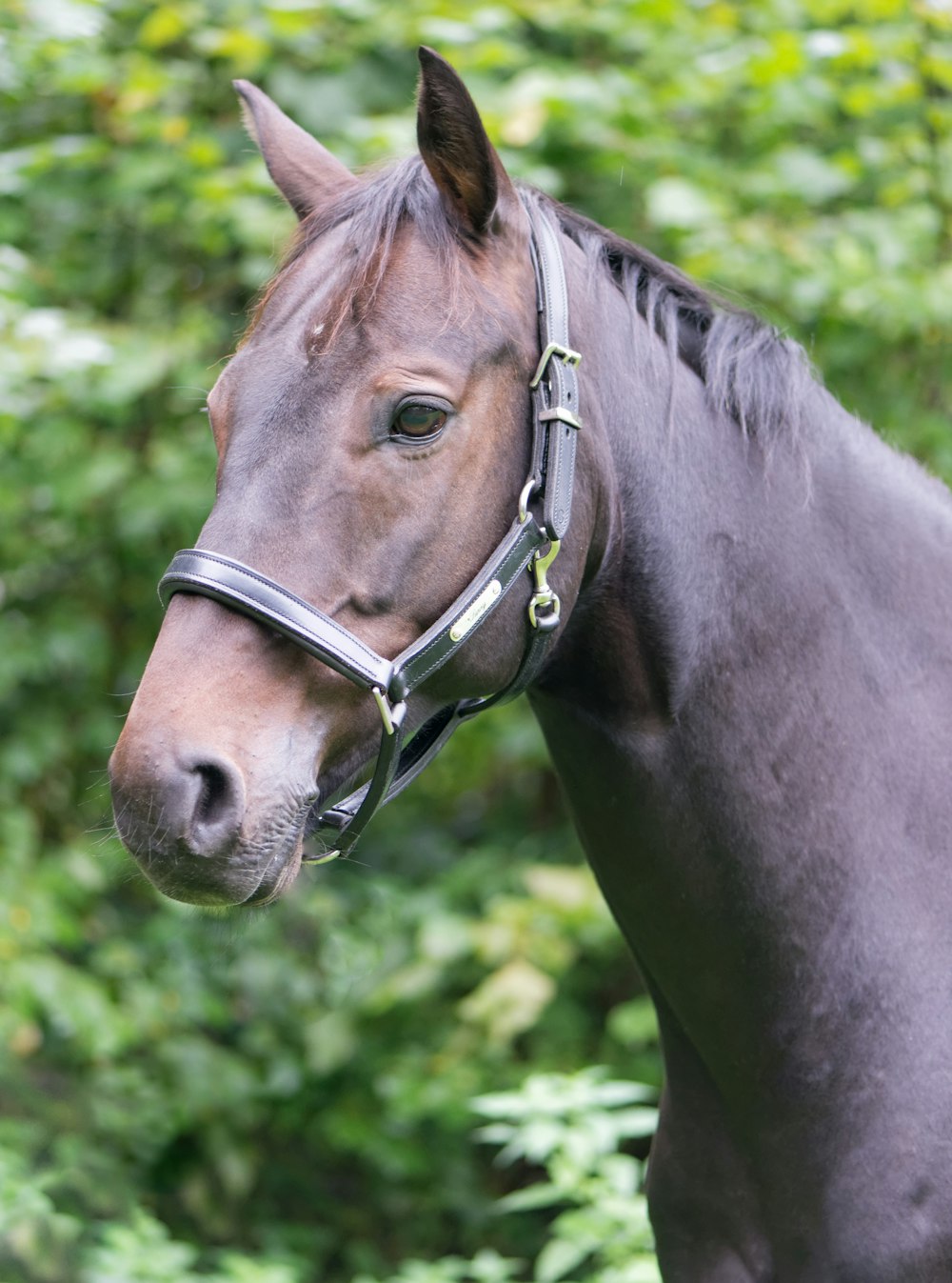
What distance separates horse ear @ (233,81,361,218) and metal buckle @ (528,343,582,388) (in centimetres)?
49

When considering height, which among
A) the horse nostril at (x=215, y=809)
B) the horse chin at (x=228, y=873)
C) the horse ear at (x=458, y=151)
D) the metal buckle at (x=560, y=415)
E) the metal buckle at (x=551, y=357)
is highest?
the horse ear at (x=458, y=151)

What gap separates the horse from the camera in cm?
154

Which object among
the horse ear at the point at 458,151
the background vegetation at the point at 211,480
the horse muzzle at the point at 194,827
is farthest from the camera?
the background vegetation at the point at 211,480

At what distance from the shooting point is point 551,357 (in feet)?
5.60

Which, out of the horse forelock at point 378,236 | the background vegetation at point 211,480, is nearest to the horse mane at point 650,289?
the horse forelock at point 378,236

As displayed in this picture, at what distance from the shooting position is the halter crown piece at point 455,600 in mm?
1508

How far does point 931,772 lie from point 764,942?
0.33 m

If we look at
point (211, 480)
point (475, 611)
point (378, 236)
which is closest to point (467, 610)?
point (475, 611)

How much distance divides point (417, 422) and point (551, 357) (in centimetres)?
23

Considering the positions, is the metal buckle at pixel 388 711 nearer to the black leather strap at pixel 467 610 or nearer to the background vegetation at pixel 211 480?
the black leather strap at pixel 467 610

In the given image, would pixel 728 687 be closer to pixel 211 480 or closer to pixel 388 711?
pixel 388 711

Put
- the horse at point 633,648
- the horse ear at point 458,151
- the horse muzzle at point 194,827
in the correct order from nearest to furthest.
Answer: the horse muzzle at point 194,827 → the horse at point 633,648 → the horse ear at point 458,151

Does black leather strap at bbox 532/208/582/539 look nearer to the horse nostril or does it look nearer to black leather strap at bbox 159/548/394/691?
black leather strap at bbox 159/548/394/691

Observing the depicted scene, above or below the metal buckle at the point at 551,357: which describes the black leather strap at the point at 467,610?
below
